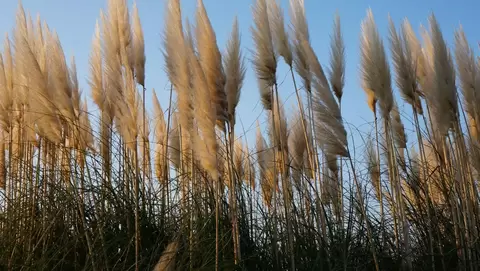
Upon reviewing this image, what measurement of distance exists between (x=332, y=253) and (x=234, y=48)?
1.42 m

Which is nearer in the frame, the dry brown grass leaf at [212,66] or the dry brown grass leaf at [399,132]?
the dry brown grass leaf at [212,66]

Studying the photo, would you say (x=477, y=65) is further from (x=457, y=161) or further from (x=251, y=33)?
(x=251, y=33)

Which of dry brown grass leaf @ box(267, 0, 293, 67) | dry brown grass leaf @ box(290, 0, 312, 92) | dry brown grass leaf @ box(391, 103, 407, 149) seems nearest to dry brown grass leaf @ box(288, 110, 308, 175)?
dry brown grass leaf @ box(391, 103, 407, 149)

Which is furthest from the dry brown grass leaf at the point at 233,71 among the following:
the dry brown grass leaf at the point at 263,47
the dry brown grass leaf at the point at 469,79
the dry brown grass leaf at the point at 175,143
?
the dry brown grass leaf at the point at 469,79

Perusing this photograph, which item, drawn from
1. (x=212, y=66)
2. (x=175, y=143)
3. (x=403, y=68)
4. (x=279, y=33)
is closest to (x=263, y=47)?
(x=279, y=33)

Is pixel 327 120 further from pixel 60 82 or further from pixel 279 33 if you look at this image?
pixel 60 82

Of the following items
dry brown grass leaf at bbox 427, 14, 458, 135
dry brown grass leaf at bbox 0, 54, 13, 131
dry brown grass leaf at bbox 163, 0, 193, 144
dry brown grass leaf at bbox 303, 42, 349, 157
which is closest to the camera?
dry brown grass leaf at bbox 163, 0, 193, 144

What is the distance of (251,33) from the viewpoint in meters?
3.97

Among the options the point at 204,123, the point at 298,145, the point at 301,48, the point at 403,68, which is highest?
the point at 301,48

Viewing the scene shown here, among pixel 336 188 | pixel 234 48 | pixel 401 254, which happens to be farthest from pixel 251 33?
pixel 401 254

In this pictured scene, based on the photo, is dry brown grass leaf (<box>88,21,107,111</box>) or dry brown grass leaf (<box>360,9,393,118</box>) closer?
dry brown grass leaf (<box>360,9,393,118</box>)

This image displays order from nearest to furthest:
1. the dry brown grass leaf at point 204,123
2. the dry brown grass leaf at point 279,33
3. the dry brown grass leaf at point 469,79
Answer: the dry brown grass leaf at point 204,123 → the dry brown grass leaf at point 279,33 → the dry brown grass leaf at point 469,79

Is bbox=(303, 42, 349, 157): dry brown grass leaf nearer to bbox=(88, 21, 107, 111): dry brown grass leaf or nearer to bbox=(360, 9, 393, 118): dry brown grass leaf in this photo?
bbox=(360, 9, 393, 118): dry brown grass leaf

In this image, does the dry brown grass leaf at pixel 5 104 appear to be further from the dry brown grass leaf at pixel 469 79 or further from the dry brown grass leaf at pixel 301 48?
the dry brown grass leaf at pixel 469 79
